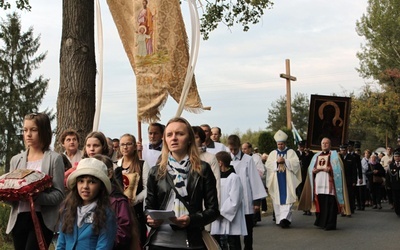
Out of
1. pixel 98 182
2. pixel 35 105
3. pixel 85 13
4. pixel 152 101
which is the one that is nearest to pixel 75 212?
pixel 98 182

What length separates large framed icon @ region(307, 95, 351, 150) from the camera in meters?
17.2

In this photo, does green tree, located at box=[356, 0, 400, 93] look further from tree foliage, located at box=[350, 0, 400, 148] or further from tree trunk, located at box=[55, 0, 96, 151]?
tree trunk, located at box=[55, 0, 96, 151]

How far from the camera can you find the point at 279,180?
15.5 meters

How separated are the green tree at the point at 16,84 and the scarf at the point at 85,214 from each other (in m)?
44.4

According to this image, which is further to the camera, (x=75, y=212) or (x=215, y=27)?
(x=215, y=27)

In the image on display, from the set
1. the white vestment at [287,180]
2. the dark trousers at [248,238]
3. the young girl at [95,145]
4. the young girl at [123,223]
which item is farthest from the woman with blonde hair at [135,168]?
the white vestment at [287,180]

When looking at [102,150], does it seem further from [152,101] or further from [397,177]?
[397,177]

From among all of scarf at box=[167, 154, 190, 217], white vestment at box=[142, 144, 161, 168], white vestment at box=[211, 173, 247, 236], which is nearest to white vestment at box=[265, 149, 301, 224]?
white vestment at box=[211, 173, 247, 236]

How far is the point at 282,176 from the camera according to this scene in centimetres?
1562

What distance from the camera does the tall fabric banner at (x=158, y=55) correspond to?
31.9 feet

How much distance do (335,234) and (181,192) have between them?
9204 mm

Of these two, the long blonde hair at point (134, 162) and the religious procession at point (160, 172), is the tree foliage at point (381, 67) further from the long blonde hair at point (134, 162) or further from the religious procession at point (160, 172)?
the long blonde hair at point (134, 162)

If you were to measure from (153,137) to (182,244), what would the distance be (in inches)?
134

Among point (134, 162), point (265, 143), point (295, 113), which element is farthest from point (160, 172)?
point (295, 113)
